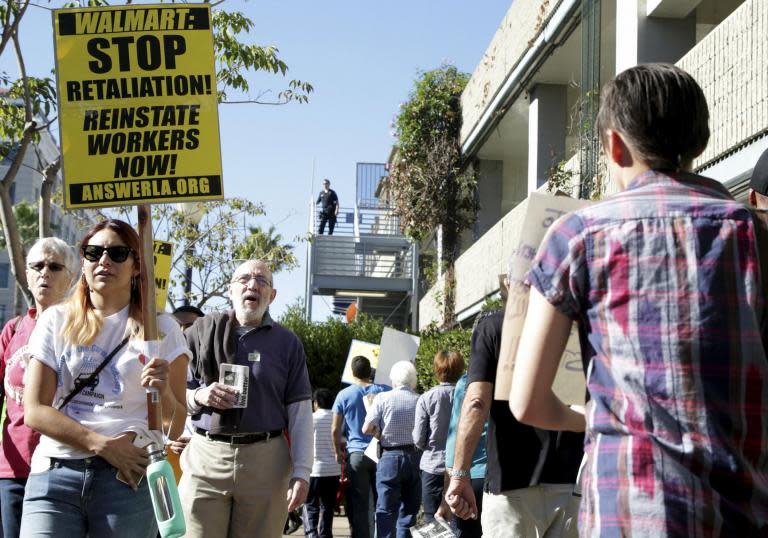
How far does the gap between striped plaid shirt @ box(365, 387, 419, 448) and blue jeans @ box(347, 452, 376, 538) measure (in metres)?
0.88

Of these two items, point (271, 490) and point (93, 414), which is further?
point (271, 490)

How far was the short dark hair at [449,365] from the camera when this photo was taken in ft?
34.3

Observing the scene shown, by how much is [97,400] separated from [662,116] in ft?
9.28

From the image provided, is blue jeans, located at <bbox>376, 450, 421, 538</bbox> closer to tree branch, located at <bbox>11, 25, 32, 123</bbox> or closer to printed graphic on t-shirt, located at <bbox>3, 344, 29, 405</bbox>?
tree branch, located at <bbox>11, 25, 32, 123</bbox>

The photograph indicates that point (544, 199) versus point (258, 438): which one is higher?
point (544, 199)

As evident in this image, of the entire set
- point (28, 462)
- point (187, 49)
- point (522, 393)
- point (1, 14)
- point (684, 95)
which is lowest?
point (28, 462)

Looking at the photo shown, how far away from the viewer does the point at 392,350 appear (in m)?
16.1

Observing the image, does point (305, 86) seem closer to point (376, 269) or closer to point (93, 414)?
point (93, 414)

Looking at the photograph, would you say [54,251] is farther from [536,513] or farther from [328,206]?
[328,206]

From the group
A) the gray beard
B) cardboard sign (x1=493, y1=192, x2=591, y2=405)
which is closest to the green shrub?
the gray beard

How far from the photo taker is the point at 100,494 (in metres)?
4.44

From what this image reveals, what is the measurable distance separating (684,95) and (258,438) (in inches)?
178

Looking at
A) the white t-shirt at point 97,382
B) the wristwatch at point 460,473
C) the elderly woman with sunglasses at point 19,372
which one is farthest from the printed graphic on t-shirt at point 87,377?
the wristwatch at point 460,473

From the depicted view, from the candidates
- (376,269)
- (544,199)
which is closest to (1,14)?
(544,199)
